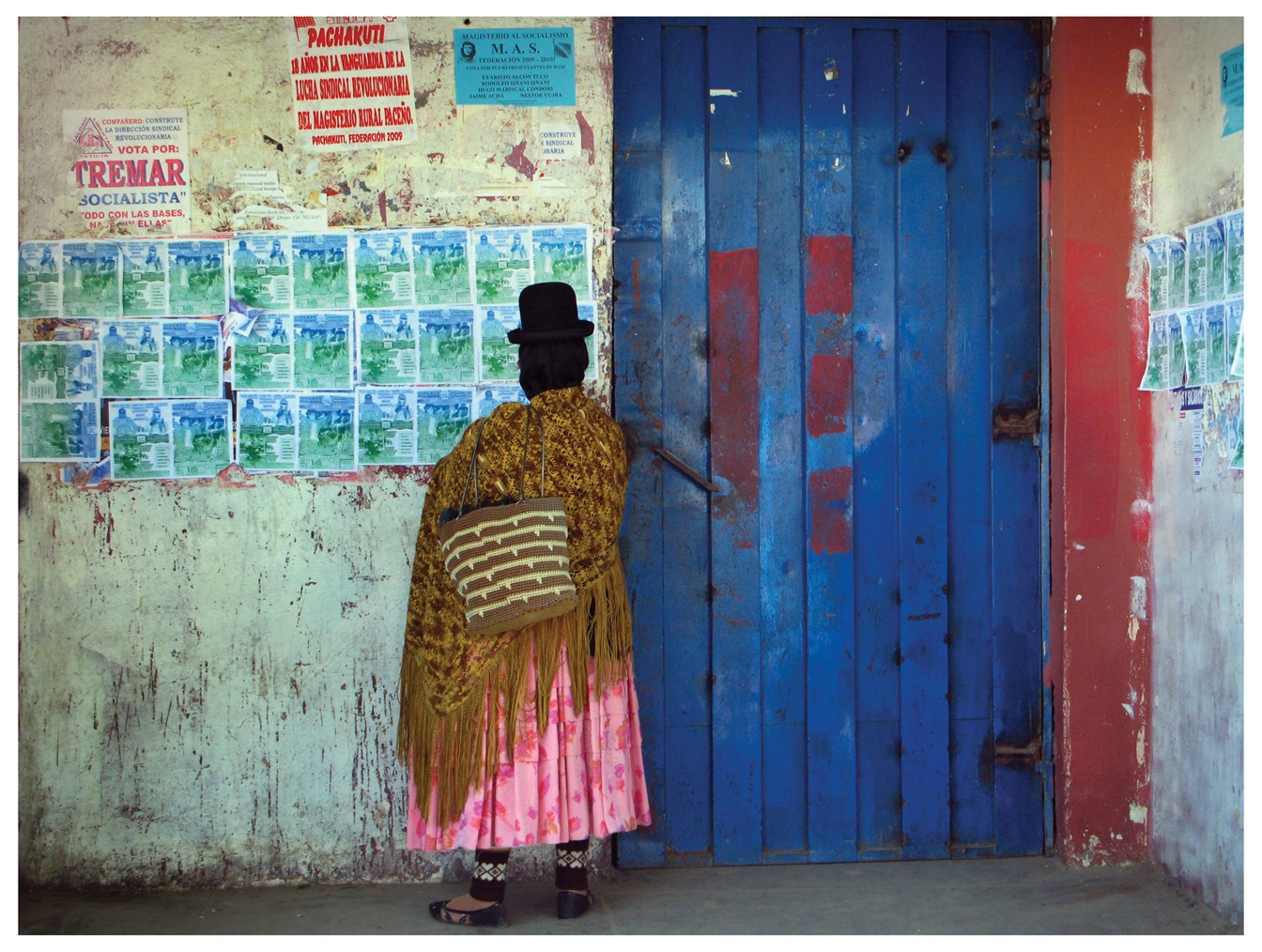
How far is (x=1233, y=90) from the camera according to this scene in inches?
107

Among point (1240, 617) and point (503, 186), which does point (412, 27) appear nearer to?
point (503, 186)

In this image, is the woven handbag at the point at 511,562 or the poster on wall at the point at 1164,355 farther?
the poster on wall at the point at 1164,355

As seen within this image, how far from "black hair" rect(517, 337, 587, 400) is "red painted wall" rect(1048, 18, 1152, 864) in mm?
1404

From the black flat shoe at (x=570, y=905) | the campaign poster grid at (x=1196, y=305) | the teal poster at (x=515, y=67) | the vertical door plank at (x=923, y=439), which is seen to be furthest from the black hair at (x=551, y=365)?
the campaign poster grid at (x=1196, y=305)

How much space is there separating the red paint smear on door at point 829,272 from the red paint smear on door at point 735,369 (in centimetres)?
16

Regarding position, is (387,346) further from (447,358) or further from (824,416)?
(824,416)

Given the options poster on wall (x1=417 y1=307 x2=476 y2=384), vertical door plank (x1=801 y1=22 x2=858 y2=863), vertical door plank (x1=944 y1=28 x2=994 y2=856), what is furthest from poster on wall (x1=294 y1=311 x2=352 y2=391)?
vertical door plank (x1=944 y1=28 x2=994 y2=856)

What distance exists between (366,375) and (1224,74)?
2.35 m

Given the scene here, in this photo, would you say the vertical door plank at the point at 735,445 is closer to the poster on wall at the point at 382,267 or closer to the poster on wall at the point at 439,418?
the poster on wall at the point at 439,418

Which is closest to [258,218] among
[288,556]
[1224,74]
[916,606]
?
[288,556]

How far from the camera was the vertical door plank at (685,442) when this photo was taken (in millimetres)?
3125

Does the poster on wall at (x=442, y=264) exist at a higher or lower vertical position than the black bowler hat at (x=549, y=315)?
higher

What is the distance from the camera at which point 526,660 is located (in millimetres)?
2658

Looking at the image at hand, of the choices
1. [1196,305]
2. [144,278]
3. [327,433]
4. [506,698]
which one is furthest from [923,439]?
[144,278]
